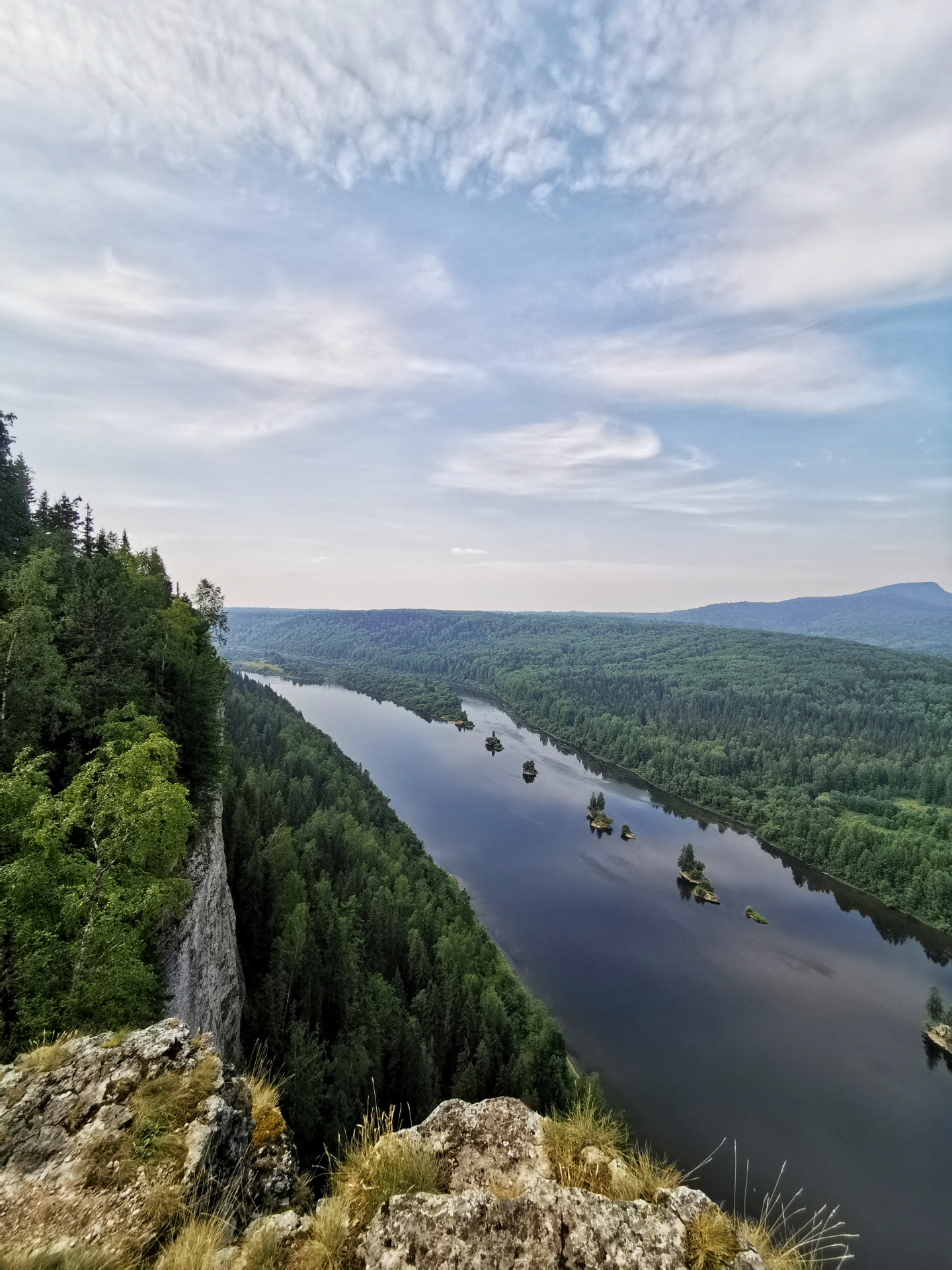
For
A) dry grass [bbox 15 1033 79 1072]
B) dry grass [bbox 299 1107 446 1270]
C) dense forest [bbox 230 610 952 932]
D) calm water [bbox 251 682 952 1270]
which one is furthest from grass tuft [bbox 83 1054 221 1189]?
dense forest [bbox 230 610 952 932]

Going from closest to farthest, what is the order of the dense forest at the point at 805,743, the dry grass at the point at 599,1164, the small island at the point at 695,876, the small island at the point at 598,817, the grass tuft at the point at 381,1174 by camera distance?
the grass tuft at the point at 381,1174, the dry grass at the point at 599,1164, the small island at the point at 695,876, the dense forest at the point at 805,743, the small island at the point at 598,817

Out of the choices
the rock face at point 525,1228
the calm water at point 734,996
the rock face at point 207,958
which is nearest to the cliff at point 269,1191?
the rock face at point 525,1228

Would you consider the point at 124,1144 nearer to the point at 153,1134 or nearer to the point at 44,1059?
the point at 153,1134

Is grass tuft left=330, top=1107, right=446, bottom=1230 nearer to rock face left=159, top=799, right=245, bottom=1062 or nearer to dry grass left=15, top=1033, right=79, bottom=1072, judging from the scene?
dry grass left=15, top=1033, right=79, bottom=1072

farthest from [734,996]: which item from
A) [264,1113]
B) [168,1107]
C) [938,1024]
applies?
[168,1107]

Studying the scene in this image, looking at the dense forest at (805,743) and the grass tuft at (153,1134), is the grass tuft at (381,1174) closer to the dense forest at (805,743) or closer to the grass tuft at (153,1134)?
the grass tuft at (153,1134)

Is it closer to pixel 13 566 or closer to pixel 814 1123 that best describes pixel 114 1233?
pixel 13 566
